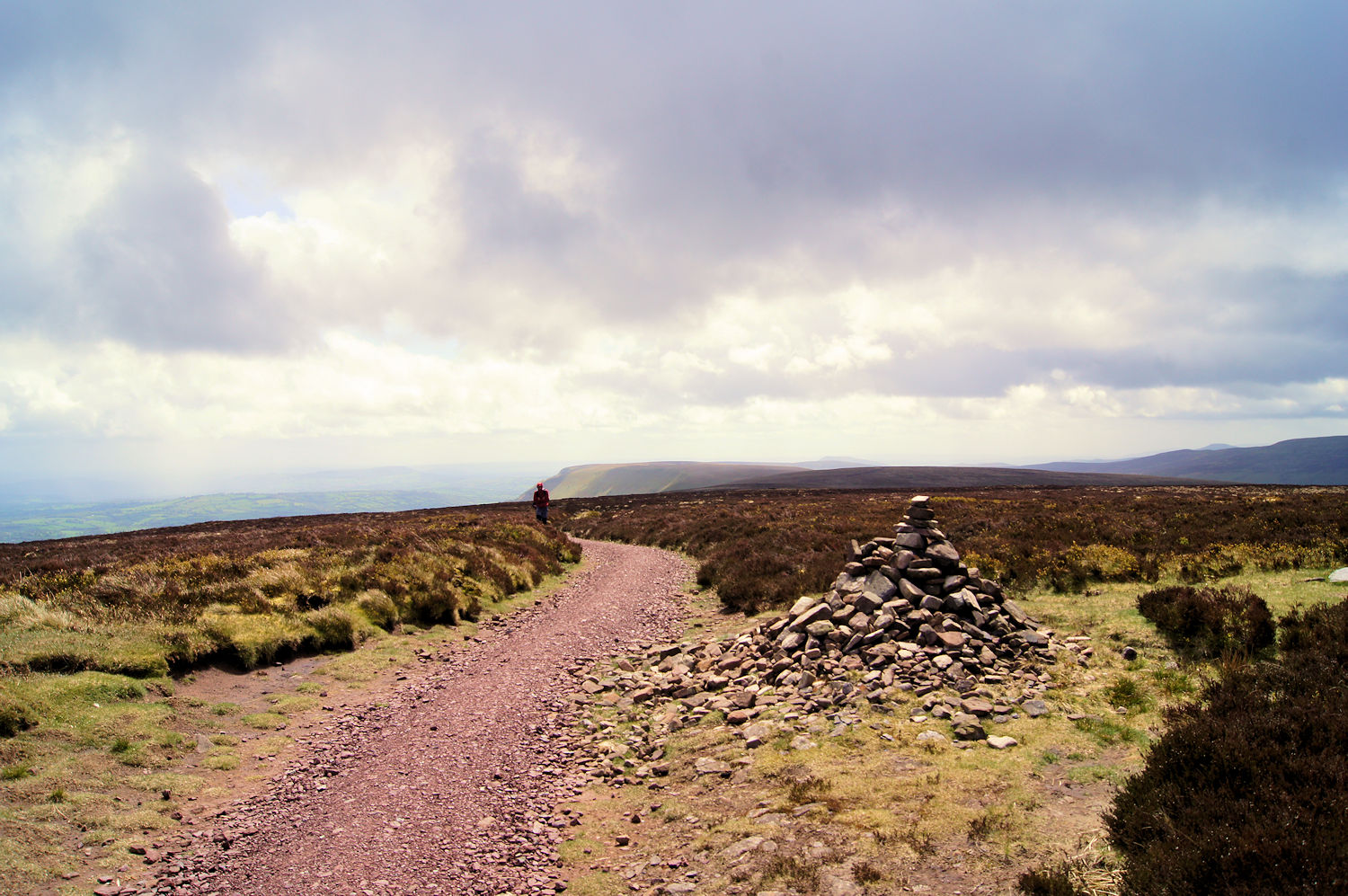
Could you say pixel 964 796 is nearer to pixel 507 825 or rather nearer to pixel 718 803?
pixel 718 803

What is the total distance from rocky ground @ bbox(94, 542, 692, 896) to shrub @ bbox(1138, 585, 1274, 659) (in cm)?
1150

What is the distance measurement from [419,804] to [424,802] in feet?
0.30

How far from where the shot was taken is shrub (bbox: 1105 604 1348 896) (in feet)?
15.4

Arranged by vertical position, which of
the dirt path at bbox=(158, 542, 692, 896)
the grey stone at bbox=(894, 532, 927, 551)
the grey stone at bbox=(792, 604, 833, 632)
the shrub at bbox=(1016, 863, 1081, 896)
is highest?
the grey stone at bbox=(894, 532, 927, 551)

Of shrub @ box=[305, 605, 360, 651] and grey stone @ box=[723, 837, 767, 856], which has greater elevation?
shrub @ box=[305, 605, 360, 651]

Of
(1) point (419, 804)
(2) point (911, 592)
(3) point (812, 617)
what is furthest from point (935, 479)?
(1) point (419, 804)

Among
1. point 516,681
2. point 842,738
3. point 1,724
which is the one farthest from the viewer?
point 516,681

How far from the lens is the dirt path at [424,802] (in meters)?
6.97

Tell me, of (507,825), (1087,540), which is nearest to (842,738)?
(507,825)

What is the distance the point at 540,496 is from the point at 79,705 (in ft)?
100

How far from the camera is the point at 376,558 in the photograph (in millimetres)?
21734

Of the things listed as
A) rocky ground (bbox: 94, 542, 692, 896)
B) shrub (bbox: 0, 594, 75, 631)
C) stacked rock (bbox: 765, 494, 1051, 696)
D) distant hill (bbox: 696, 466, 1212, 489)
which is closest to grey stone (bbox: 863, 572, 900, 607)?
stacked rock (bbox: 765, 494, 1051, 696)

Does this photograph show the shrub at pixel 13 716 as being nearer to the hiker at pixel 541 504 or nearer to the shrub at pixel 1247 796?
the shrub at pixel 1247 796

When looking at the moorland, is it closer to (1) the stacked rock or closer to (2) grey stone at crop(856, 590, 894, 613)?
(1) the stacked rock
